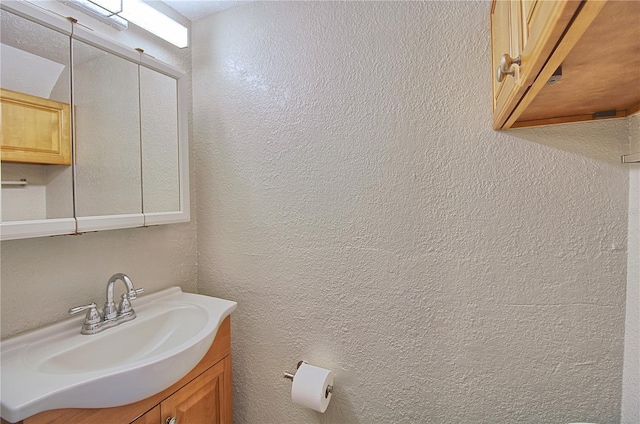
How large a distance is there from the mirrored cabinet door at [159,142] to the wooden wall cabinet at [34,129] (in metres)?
0.30

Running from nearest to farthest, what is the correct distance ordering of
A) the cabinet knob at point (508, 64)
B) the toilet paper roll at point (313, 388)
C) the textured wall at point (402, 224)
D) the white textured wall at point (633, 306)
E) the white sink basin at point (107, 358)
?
the cabinet knob at point (508, 64)
the white sink basin at point (107, 358)
the white textured wall at point (633, 306)
the textured wall at point (402, 224)
the toilet paper roll at point (313, 388)

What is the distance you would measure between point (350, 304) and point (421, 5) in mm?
1224

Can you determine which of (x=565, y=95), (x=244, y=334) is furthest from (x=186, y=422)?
(x=565, y=95)

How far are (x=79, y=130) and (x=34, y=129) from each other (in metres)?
0.12

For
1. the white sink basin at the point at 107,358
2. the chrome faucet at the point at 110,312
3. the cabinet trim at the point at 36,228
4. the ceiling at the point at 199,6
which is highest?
the ceiling at the point at 199,6

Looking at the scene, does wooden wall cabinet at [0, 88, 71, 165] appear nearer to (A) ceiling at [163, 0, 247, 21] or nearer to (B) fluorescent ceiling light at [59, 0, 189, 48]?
(B) fluorescent ceiling light at [59, 0, 189, 48]

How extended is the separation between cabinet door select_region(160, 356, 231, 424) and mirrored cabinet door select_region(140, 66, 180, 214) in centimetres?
74

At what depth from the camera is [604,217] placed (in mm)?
948

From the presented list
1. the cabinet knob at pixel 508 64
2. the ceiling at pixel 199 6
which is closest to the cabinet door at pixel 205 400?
the cabinet knob at pixel 508 64

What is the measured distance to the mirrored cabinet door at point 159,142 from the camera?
129 centimetres

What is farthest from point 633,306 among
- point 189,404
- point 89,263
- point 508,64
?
point 89,263

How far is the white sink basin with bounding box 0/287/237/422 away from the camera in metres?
0.76

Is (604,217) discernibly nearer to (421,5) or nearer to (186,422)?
(421,5)

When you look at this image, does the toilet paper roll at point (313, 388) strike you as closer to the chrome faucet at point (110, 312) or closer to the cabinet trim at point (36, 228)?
the chrome faucet at point (110, 312)
